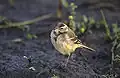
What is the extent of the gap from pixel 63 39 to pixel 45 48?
1.20m

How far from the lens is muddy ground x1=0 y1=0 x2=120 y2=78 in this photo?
20.0 ft

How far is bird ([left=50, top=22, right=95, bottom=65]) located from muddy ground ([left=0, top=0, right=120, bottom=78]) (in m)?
0.27

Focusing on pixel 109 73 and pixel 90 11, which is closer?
pixel 109 73

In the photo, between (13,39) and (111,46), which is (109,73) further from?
(13,39)

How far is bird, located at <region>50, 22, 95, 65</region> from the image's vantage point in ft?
20.0

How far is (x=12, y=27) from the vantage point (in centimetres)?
829

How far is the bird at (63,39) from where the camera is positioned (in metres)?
6.09

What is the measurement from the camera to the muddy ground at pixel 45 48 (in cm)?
609

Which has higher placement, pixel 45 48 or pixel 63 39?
pixel 63 39

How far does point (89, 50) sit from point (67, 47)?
3.12ft

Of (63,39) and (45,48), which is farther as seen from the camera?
(45,48)

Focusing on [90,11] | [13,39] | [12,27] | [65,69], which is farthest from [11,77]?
[90,11]

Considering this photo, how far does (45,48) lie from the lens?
729 cm

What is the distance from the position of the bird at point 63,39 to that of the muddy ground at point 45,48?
27 cm
